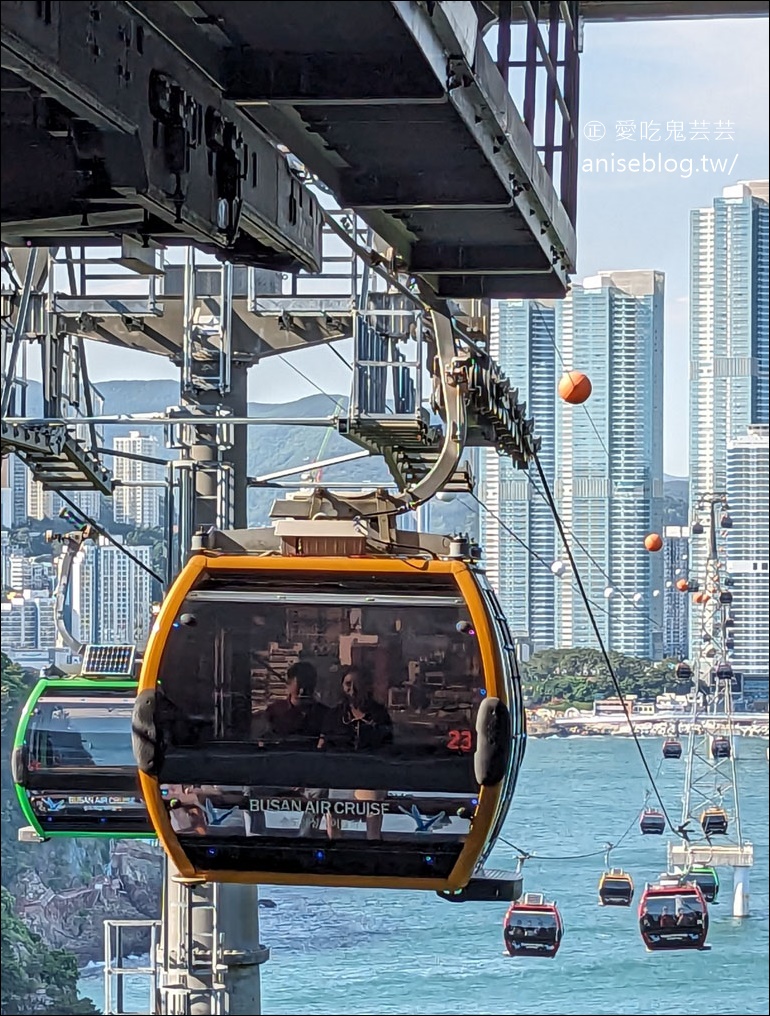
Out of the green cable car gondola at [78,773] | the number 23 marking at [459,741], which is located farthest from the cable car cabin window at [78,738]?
the number 23 marking at [459,741]

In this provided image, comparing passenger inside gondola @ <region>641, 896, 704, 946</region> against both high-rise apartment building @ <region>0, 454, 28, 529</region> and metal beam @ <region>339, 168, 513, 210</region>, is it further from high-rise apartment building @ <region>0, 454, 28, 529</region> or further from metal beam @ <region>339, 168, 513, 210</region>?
metal beam @ <region>339, 168, 513, 210</region>

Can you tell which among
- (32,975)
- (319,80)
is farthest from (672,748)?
(319,80)

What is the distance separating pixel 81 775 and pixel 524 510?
10705 mm

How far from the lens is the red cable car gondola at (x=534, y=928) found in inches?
522

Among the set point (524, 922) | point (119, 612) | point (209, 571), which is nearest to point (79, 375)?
point (209, 571)

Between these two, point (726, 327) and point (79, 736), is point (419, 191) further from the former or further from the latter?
point (726, 327)

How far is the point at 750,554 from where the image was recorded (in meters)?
17.3

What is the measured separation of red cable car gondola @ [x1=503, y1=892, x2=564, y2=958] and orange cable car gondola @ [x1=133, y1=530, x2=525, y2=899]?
31.4ft

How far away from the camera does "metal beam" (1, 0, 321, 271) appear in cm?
194

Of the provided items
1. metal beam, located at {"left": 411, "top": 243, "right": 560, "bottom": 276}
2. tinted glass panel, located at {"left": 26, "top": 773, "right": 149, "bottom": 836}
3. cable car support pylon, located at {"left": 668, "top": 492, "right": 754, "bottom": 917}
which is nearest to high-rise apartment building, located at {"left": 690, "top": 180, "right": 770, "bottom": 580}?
cable car support pylon, located at {"left": 668, "top": 492, "right": 754, "bottom": 917}

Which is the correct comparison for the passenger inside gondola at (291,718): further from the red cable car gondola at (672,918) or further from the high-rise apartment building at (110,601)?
the red cable car gondola at (672,918)

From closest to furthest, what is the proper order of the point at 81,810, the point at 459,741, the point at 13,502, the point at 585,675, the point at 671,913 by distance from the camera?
1. the point at 459,741
2. the point at 81,810
3. the point at 671,913
4. the point at 13,502
5. the point at 585,675

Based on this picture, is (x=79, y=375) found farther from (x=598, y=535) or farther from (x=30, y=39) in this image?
(x=598, y=535)

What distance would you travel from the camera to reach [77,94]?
2.04 m
